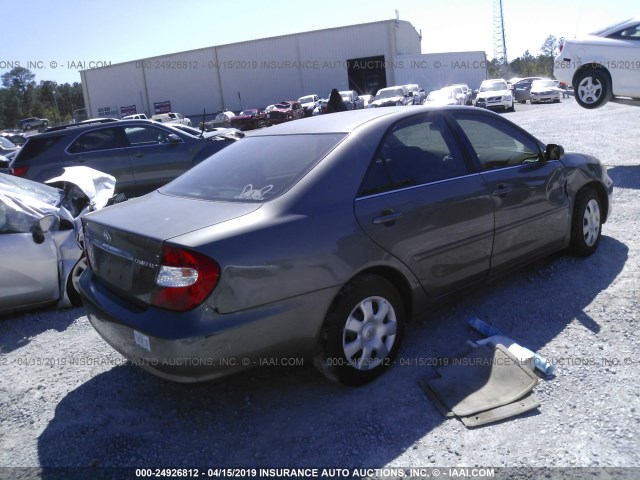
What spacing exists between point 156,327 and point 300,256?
78 centimetres

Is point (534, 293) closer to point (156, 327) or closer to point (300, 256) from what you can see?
Result: point (300, 256)

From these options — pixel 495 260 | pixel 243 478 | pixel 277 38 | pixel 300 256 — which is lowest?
pixel 243 478

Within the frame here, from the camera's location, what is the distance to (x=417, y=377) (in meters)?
3.27

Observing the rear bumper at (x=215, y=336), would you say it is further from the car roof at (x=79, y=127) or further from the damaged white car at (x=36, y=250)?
the car roof at (x=79, y=127)

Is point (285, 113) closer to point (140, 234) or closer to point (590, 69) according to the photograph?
point (590, 69)

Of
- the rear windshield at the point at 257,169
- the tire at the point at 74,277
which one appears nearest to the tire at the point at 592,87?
the rear windshield at the point at 257,169

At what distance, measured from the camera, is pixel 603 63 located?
33.0 ft

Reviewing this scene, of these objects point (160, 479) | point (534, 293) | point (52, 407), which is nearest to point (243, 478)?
point (160, 479)

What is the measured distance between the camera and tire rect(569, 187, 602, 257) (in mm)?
4625

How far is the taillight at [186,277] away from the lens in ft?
8.40

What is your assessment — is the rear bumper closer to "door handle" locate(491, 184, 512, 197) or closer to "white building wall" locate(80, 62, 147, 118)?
"door handle" locate(491, 184, 512, 197)

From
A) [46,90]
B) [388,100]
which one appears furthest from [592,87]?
[46,90]

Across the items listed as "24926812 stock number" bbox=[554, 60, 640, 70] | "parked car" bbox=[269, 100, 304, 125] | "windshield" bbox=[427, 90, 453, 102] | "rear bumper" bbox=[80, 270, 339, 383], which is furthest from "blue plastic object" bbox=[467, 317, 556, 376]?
"parked car" bbox=[269, 100, 304, 125]

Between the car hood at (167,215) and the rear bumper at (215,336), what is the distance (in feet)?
1.34
